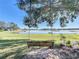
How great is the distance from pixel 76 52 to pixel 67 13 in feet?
17.1

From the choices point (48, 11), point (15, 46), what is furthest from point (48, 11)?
point (15, 46)

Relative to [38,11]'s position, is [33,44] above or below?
below

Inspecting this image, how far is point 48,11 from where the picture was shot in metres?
12.3

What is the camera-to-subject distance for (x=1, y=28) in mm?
28000

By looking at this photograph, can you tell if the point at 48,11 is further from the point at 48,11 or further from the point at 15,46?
the point at 15,46

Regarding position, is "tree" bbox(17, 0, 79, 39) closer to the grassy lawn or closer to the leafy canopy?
the leafy canopy

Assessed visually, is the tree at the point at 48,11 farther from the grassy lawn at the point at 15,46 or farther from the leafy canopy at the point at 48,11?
the grassy lawn at the point at 15,46

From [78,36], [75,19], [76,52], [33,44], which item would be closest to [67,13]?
[75,19]

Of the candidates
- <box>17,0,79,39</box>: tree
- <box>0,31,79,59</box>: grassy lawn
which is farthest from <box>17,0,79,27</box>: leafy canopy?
<box>0,31,79,59</box>: grassy lawn

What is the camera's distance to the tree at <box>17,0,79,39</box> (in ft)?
37.2

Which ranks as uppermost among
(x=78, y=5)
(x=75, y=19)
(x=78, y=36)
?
(x=78, y=5)

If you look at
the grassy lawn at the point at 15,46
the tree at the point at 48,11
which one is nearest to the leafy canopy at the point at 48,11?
the tree at the point at 48,11

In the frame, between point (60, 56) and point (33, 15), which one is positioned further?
point (33, 15)

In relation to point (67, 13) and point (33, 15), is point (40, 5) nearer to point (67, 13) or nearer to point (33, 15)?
point (33, 15)
